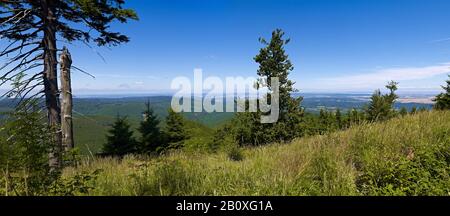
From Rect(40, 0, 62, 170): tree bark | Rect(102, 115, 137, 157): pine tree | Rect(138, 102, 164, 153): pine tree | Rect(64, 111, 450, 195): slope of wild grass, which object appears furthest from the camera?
Rect(138, 102, 164, 153): pine tree

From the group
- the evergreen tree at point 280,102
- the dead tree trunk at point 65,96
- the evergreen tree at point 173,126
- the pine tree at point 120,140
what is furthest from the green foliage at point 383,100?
the dead tree trunk at point 65,96

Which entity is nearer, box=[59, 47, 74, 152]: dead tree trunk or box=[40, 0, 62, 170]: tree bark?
box=[40, 0, 62, 170]: tree bark

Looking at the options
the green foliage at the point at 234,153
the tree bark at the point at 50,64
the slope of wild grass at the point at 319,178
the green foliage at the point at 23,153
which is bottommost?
the green foliage at the point at 234,153

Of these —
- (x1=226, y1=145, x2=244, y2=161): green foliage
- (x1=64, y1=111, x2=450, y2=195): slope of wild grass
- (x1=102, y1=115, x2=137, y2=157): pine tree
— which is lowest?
(x1=102, y1=115, x2=137, y2=157): pine tree

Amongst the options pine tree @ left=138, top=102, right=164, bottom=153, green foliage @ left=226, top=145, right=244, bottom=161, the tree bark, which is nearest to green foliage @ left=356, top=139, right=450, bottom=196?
Result: green foliage @ left=226, top=145, right=244, bottom=161

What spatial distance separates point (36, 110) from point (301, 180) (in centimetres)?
323

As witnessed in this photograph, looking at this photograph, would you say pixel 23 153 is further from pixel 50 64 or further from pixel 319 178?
pixel 50 64

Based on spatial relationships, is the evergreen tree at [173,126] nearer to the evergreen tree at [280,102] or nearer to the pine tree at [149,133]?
the pine tree at [149,133]

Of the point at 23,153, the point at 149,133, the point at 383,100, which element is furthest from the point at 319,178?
the point at 383,100

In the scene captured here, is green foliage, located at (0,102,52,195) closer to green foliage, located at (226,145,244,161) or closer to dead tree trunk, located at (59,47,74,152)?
green foliage, located at (226,145,244,161)

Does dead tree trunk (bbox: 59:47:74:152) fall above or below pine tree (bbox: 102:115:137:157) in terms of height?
above
